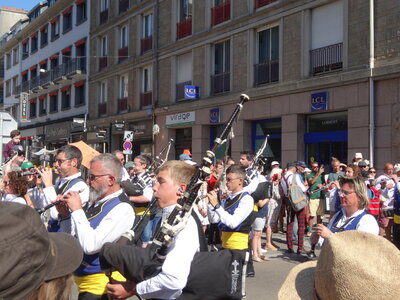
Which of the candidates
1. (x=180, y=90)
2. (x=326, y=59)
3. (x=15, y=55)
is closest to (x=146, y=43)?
(x=180, y=90)

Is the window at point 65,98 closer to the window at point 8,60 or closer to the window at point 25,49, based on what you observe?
the window at point 25,49

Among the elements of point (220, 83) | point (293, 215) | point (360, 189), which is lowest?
point (293, 215)

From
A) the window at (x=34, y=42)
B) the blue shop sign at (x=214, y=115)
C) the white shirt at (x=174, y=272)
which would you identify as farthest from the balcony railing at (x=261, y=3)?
the window at (x=34, y=42)

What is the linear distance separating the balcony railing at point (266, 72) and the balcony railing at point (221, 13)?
9.36ft

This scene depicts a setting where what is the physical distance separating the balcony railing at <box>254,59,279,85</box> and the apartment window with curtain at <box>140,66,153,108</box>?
7.89 meters

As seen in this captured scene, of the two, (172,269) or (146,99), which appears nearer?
(172,269)

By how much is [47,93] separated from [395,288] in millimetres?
37861

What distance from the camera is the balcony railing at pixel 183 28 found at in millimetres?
20920

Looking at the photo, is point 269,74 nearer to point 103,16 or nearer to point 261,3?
point 261,3

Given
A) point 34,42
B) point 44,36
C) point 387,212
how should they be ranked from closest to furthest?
1. point 387,212
2. point 44,36
3. point 34,42

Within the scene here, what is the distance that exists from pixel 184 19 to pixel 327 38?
27.9 ft

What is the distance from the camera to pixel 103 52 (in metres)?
28.7

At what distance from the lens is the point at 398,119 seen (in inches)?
496

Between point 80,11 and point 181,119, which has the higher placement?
point 80,11
